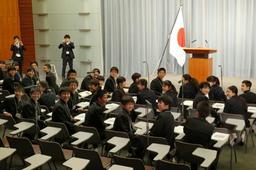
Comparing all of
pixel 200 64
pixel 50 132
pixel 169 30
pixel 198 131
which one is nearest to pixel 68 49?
pixel 169 30

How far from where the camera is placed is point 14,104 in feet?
25.4

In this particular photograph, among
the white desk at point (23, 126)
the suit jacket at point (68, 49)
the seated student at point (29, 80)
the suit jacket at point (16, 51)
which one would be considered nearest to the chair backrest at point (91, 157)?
the white desk at point (23, 126)

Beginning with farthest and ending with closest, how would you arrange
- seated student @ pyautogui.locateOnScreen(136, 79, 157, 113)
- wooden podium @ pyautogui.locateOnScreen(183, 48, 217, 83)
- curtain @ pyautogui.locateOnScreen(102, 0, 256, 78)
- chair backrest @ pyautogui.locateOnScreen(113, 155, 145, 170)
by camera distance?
curtain @ pyautogui.locateOnScreen(102, 0, 256, 78)
wooden podium @ pyautogui.locateOnScreen(183, 48, 217, 83)
seated student @ pyautogui.locateOnScreen(136, 79, 157, 113)
chair backrest @ pyautogui.locateOnScreen(113, 155, 145, 170)

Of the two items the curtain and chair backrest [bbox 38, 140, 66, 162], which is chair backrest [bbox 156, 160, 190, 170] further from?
the curtain

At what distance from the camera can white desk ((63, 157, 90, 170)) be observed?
4.27 m

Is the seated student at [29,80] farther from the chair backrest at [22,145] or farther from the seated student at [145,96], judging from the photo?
the chair backrest at [22,145]

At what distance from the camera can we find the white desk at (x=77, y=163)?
4274mm

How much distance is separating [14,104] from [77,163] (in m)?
3.77

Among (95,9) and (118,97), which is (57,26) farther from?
(118,97)

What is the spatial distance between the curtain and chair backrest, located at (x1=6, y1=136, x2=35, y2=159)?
9.18 meters

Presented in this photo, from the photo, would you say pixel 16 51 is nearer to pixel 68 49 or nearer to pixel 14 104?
pixel 68 49

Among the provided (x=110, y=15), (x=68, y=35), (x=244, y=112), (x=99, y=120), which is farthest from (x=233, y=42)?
(x=99, y=120)

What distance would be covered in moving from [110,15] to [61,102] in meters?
8.64

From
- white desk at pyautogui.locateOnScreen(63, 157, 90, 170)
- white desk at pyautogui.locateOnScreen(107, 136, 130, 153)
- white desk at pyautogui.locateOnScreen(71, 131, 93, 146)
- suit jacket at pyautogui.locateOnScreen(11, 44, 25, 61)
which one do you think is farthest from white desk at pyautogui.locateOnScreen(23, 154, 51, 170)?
suit jacket at pyautogui.locateOnScreen(11, 44, 25, 61)
